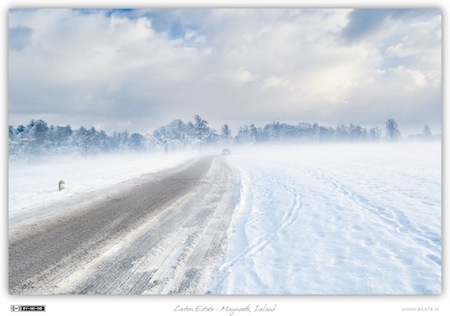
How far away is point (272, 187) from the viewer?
11.5 metres

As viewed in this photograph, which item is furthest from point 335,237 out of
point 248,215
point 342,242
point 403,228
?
point 248,215

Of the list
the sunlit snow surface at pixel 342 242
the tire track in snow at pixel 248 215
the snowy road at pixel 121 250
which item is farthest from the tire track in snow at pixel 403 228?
the snowy road at pixel 121 250

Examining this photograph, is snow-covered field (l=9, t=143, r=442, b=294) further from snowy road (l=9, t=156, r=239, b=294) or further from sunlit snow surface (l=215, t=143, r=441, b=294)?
snowy road (l=9, t=156, r=239, b=294)

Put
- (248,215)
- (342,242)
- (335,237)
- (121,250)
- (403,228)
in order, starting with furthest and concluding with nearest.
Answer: (248,215), (403,228), (335,237), (342,242), (121,250)

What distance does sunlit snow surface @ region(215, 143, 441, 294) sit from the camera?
401 centimetres

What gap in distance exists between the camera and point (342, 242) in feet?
16.7

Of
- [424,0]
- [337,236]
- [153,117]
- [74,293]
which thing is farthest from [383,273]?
[153,117]

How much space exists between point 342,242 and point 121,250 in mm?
3806

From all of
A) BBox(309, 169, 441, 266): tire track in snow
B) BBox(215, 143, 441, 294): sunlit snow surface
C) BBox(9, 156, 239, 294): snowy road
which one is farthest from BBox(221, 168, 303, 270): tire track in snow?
BBox(309, 169, 441, 266): tire track in snow

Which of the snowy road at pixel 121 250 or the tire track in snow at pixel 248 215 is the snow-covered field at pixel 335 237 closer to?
the tire track in snow at pixel 248 215

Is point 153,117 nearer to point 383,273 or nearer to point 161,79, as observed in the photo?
point 161,79

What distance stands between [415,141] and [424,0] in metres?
2.83

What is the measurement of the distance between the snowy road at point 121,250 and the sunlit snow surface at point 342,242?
1.63 ft

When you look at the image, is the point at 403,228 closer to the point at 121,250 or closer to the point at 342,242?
the point at 342,242
